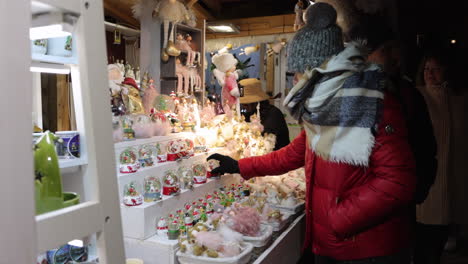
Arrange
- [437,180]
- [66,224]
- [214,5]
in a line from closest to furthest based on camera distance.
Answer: [66,224] → [437,180] → [214,5]

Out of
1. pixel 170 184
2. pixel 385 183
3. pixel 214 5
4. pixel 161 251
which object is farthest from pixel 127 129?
pixel 214 5

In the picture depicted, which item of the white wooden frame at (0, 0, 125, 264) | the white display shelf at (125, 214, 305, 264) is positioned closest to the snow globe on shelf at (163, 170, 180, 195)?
the white display shelf at (125, 214, 305, 264)

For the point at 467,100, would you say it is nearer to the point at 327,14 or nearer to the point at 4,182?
the point at 327,14

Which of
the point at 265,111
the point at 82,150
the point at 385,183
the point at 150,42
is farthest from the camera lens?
the point at 265,111

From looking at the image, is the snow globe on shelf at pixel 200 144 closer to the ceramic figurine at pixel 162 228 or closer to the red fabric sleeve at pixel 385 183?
the ceramic figurine at pixel 162 228

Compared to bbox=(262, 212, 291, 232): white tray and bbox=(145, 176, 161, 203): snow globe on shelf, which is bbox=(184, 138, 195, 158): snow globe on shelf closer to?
bbox=(145, 176, 161, 203): snow globe on shelf

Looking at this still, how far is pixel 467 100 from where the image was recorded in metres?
3.25

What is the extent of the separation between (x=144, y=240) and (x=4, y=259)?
1140 mm

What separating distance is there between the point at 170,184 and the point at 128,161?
0.92 ft

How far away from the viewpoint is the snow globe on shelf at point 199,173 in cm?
237

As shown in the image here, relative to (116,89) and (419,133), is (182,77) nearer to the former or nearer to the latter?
(116,89)

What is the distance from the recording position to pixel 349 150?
4.55 ft

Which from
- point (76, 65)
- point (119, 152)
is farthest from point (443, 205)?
point (76, 65)

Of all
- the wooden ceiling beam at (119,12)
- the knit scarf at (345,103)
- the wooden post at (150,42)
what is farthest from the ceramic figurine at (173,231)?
the wooden ceiling beam at (119,12)
